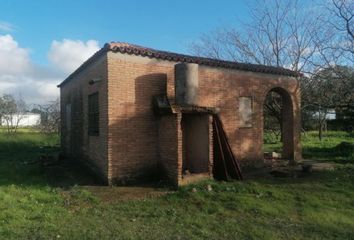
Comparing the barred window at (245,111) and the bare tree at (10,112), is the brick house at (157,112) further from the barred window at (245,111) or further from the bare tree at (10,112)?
the bare tree at (10,112)

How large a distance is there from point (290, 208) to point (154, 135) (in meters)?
4.51

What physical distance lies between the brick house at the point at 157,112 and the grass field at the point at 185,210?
3.63 feet

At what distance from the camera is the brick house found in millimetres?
9828

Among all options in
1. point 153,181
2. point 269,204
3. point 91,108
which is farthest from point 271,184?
point 91,108

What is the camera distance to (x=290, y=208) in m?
7.63

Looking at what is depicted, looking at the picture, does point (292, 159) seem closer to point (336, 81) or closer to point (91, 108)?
point (336, 81)

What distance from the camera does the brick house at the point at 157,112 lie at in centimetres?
983

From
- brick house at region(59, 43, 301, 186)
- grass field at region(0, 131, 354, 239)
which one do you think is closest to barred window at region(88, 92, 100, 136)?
brick house at region(59, 43, 301, 186)

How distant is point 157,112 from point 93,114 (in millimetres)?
2541

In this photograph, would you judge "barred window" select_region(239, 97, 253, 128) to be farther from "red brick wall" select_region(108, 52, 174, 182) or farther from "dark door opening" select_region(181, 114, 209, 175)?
"red brick wall" select_region(108, 52, 174, 182)

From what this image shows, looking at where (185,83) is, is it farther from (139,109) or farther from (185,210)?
(185,210)

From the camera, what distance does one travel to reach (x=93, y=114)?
11648 millimetres

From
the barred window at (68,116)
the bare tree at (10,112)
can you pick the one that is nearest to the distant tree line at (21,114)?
the bare tree at (10,112)

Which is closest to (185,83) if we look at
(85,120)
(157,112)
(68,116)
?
(157,112)
